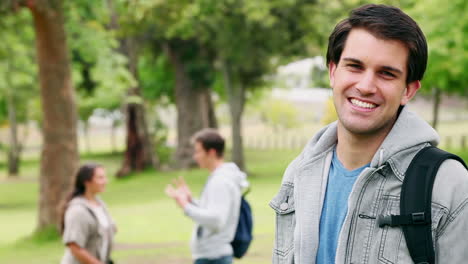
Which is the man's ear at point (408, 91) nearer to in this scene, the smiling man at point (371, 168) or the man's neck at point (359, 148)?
the smiling man at point (371, 168)

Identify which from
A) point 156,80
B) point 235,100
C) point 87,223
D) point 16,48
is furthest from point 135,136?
point 87,223

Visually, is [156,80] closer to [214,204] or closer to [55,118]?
[55,118]

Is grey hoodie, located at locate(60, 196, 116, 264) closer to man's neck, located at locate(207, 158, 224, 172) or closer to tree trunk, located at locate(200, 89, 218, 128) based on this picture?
man's neck, located at locate(207, 158, 224, 172)

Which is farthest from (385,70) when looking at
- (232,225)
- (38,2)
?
(38,2)

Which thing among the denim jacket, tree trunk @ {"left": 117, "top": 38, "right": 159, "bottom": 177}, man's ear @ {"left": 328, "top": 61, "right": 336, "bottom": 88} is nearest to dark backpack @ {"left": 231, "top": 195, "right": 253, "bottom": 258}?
the denim jacket

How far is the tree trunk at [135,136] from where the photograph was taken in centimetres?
3797

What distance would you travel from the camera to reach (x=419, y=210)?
7.72 ft

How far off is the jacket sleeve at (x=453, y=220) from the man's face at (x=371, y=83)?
1.02ft

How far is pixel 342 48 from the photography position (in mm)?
2684

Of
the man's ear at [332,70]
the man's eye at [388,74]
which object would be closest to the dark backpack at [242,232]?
the man's ear at [332,70]

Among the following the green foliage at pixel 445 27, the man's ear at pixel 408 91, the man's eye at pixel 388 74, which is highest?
the green foliage at pixel 445 27

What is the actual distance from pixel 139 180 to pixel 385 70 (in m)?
35.3

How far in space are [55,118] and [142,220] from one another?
622 centimetres

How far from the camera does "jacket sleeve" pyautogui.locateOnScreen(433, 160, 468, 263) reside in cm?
236
